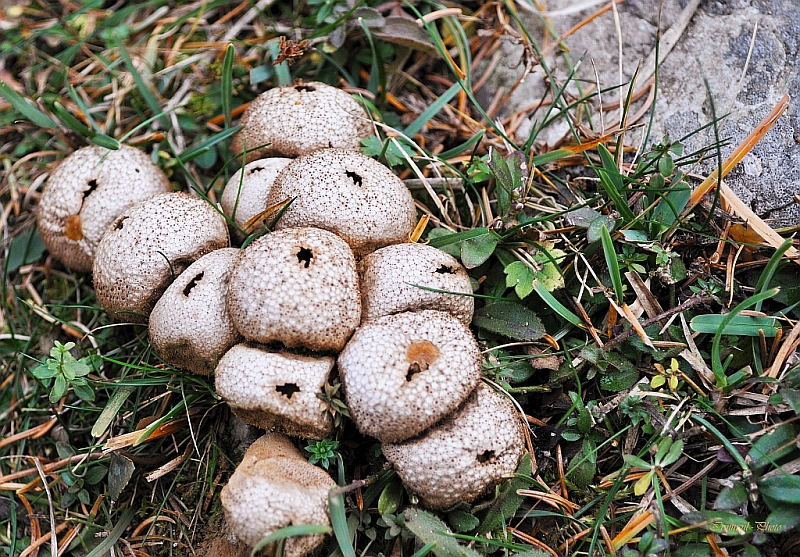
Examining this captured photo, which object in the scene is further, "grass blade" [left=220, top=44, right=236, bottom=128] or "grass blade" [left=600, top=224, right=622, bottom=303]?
"grass blade" [left=220, top=44, right=236, bottom=128]

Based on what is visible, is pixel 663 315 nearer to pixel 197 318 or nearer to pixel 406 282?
pixel 406 282

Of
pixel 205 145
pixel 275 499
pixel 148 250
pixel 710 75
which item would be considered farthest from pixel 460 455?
pixel 710 75

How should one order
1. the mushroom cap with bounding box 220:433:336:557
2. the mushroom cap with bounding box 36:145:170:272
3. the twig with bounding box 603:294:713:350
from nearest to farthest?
the mushroom cap with bounding box 220:433:336:557, the twig with bounding box 603:294:713:350, the mushroom cap with bounding box 36:145:170:272

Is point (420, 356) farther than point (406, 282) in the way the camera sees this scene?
No

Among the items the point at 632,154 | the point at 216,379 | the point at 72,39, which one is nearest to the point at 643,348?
the point at 632,154

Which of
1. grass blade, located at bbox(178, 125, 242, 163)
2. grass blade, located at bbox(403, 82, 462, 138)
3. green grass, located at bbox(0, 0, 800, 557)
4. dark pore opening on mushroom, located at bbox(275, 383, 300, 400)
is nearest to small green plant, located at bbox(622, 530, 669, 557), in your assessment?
green grass, located at bbox(0, 0, 800, 557)

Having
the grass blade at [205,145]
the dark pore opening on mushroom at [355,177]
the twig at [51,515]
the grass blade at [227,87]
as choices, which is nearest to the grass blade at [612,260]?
the dark pore opening on mushroom at [355,177]

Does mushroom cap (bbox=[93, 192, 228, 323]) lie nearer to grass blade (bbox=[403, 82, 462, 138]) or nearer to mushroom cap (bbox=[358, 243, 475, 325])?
mushroom cap (bbox=[358, 243, 475, 325])
